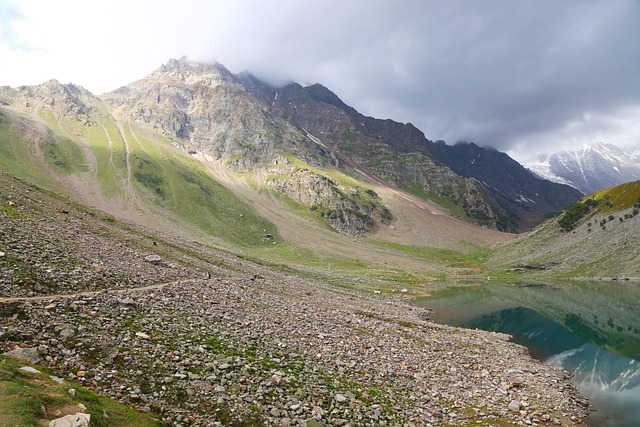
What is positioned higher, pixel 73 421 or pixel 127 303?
pixel 73 421

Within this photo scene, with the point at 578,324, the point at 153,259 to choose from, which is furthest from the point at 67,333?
the point at 578,324

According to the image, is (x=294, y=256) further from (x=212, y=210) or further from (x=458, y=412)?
(x=458, y=412)

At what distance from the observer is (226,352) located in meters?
21.2

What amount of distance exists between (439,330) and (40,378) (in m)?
45.0

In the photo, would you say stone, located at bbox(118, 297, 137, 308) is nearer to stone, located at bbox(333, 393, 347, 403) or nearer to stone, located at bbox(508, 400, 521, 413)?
stone, located at bbox(333, 393, 347, 403)

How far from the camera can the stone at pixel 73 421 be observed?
1013cm

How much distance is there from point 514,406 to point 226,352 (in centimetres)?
2074

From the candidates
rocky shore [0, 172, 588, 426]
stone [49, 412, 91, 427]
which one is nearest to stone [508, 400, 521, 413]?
rocky shore [0, 172, 588, 426]

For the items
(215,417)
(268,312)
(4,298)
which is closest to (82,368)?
(215,417)

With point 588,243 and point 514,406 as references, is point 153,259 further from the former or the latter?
point 588,243

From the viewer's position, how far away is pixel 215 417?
15227 millimetres

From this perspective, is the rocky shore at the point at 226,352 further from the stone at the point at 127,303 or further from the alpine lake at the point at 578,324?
the alpine lake at the point at 578,324

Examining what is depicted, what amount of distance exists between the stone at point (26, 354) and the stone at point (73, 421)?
4.86 metres

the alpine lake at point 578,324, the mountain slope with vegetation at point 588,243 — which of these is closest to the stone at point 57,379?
the alpine lake at point 578,324
